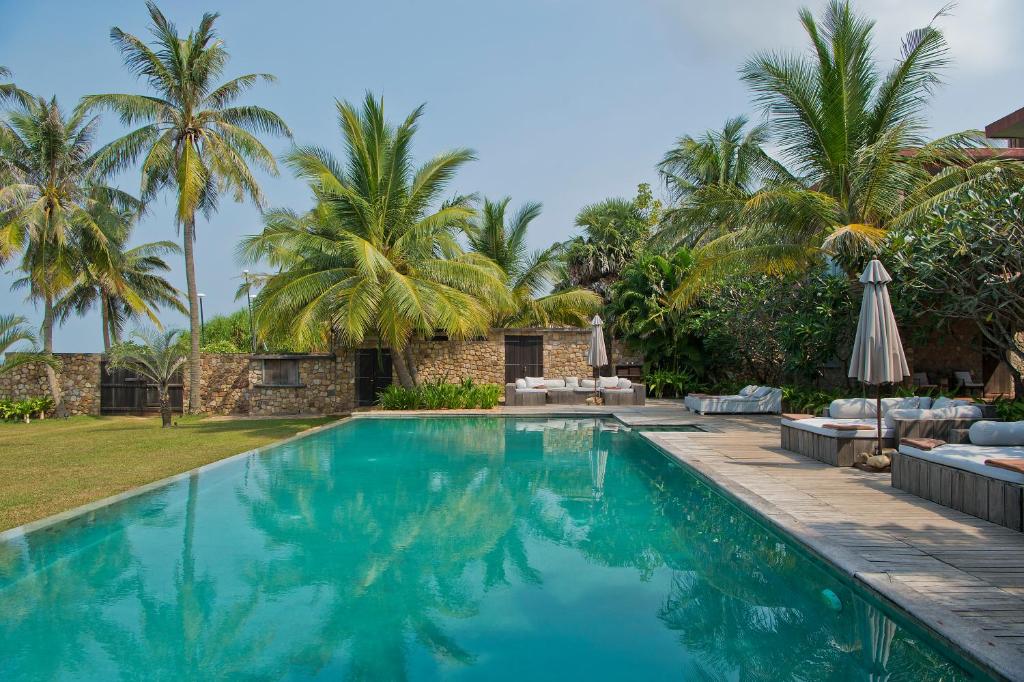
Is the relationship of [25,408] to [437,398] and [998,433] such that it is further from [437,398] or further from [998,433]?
[998,433]

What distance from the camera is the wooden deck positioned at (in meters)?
3.30

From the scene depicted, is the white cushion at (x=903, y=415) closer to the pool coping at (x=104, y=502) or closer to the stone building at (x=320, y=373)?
the pool coping at (x=104, y=502)

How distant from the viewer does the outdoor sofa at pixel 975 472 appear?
16.5 ft

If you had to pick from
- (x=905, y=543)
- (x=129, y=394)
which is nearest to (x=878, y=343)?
(x=905, y=543)

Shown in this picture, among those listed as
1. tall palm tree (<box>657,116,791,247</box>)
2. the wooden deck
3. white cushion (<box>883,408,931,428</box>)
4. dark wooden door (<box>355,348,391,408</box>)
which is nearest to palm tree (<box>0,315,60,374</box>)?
dark wooden door (<box>355,348,391,408</box>)

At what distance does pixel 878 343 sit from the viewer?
24.5 feet

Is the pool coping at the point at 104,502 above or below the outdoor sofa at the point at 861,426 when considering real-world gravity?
below

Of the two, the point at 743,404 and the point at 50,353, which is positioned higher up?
the point at 50,353

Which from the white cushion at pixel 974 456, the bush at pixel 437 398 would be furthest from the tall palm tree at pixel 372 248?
the white cushion at pixel 974 456

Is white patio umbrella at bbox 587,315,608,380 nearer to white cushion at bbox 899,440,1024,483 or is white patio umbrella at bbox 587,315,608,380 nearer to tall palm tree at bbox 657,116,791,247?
tall palm tree at bbox 657,116,791,247

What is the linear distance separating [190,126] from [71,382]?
28.2 ft

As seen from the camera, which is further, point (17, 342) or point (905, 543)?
point (17, 342)

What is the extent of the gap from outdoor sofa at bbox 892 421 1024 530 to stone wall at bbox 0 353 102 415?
20956 millimetres

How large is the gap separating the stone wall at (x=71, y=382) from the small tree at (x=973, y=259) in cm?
2103
